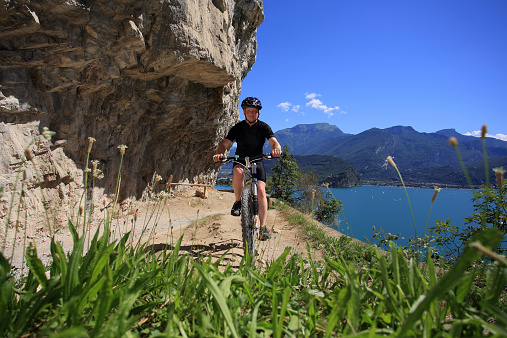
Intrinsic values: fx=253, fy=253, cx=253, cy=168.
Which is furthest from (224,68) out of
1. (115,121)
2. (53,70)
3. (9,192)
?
(9,192)

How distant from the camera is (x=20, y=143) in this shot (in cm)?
588

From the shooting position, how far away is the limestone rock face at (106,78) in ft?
19.7

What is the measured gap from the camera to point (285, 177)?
106ft

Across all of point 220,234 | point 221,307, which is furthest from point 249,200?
point 221,307

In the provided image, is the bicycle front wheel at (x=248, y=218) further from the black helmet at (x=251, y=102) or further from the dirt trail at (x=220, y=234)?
the black helmet at (x=251, y=102)

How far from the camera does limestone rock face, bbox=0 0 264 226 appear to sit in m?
6.00

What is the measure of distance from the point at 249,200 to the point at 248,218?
0.98ft

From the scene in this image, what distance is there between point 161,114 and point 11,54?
6667 mm

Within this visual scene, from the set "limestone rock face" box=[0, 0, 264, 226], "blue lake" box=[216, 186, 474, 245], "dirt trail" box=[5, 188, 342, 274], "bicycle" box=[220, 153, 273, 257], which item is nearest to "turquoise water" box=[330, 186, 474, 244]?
"blue lake" box=[216, 186, 474, 245]

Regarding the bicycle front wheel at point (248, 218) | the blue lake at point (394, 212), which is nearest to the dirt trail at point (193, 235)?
the bicycle front wheel at point (248, 218)

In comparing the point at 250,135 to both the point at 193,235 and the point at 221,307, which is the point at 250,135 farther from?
the point at 221,307

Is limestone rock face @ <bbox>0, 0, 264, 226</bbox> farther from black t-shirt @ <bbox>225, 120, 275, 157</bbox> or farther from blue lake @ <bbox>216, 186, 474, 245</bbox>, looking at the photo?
blue lake @ <bbox>216, 186, 474, 245</bbox>

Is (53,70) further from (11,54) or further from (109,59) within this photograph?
(109,59)

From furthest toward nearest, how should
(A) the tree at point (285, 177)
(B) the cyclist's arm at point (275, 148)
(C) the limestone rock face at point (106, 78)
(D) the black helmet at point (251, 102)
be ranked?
(A) the tree at point (285, 177)
(C) the limestone rock face at point (106, 78)
(D) the black helmet at point (251, 102)
(B) the cyclist's arm at point (275, 148)
